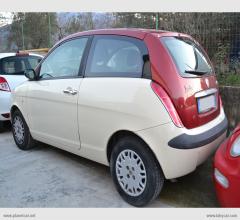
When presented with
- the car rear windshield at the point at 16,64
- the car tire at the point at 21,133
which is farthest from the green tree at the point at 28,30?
the car tire at the point at 21,133

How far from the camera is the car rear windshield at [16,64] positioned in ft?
20.3

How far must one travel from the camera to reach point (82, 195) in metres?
3.51

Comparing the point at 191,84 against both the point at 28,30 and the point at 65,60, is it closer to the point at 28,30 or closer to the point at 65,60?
the point at 65,60

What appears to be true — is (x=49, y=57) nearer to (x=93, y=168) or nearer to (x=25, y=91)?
(x=25, y=91)

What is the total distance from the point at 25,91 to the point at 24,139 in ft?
2.52

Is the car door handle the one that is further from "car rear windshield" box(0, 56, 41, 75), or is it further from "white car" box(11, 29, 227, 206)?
"car rear windshield" box(0, 56, 41, 75)

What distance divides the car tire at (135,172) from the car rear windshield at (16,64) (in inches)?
143

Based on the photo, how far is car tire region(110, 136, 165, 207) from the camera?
10.0 feet

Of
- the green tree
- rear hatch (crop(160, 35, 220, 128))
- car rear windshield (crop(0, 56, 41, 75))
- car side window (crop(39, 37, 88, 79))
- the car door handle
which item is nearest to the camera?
rear hatch (crop(160, 35, 220, 128))

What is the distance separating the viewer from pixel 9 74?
6160mm

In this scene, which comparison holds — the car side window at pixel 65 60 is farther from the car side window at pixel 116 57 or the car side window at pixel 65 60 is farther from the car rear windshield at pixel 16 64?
the car rear windshield at pixel 16 64

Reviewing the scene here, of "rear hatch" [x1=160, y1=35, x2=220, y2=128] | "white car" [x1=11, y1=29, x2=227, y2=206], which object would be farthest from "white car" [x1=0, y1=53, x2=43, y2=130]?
"rear hatch" [x1=160, y1=35, x2=220, y2=128]

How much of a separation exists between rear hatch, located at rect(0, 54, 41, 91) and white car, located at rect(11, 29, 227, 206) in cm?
227

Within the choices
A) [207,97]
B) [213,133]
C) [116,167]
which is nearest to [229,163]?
[213,133]
